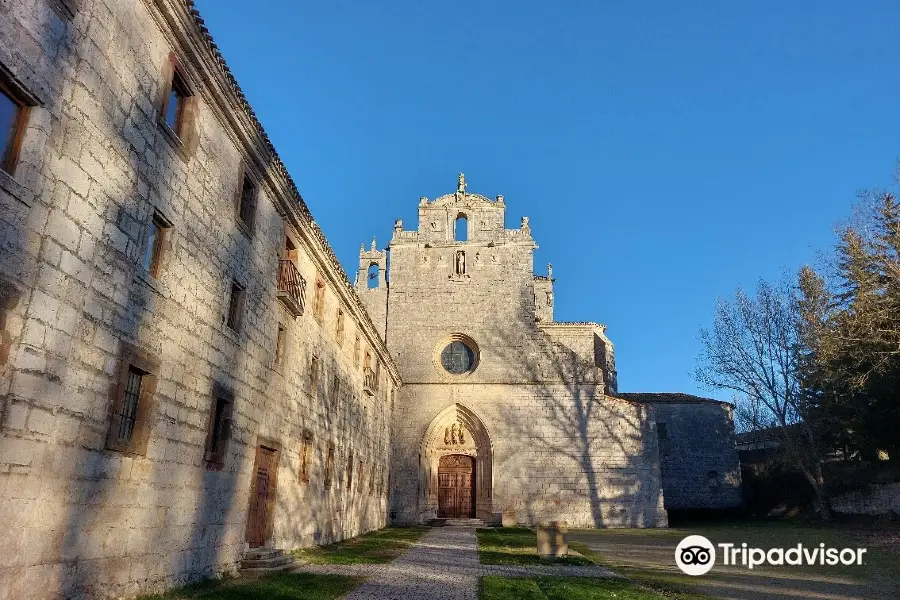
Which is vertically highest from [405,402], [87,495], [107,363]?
[405,402]

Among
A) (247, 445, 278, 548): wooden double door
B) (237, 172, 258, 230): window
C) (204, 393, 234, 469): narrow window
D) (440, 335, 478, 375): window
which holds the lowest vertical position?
(247, 445, 278, 548): wooden double door

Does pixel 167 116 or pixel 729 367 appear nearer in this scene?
pixel 167 116

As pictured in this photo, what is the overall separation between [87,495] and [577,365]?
72.1 ft

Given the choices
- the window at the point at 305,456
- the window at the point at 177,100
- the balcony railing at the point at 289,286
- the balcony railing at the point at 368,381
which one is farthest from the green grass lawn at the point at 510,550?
the window at the point at 177,100

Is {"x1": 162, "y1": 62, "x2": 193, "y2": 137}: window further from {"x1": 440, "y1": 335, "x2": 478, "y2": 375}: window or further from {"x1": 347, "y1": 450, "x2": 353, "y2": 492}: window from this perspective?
{"x1": 440, "y1": 335, "x2": 478, "y2": 375}: window

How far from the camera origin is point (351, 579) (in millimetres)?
9062

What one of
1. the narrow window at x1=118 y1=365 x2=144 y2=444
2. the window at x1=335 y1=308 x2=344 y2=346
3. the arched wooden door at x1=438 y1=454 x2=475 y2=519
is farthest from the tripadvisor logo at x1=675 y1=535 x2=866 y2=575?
the arched wooden door at x1=438 y1=454 x2=475 y2=519

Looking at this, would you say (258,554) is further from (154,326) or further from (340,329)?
(340,329)

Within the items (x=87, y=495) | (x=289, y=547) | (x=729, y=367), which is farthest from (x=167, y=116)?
(x=729, y=367)

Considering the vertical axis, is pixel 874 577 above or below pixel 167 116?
below

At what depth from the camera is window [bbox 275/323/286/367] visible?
1178 cm

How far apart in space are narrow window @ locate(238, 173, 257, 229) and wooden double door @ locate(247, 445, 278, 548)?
4.24 m

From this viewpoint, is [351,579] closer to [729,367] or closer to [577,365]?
[577,365]

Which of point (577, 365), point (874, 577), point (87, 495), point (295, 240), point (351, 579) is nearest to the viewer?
point (87, 495)
